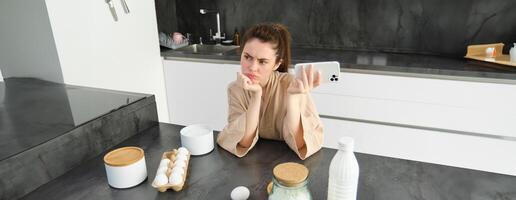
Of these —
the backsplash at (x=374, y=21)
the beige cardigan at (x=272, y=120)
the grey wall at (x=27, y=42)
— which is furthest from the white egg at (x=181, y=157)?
the backsplash at (x=374, y=21)

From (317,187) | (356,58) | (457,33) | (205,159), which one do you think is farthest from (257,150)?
(457,33)

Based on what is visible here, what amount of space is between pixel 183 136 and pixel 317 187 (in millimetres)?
440

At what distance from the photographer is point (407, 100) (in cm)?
198

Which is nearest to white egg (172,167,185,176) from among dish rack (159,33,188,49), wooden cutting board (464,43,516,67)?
dish rack (159,33,188,49)

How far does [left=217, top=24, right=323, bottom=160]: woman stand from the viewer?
1069mm

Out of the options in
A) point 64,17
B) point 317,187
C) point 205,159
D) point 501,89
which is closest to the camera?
point 317,187

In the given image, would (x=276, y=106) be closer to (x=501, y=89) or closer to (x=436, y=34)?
(x=501, y=89)

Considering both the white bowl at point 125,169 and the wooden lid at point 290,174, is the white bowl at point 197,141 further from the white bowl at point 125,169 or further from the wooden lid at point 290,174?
the wooden lid at point 290,174

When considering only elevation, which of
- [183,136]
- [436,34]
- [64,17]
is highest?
[64,17]

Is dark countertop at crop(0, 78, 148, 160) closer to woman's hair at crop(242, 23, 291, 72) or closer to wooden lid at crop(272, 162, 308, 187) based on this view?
woman's hair at crop(242, 23, 291, 72)

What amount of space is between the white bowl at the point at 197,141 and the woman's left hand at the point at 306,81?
12.1 inches

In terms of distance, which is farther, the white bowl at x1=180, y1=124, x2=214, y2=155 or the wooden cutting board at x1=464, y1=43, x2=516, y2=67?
the wooden cutting board at x1=464, y1=43, x2=516, y2=67

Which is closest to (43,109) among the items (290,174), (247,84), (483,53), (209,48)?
(247,84)

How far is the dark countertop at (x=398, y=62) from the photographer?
183cm
